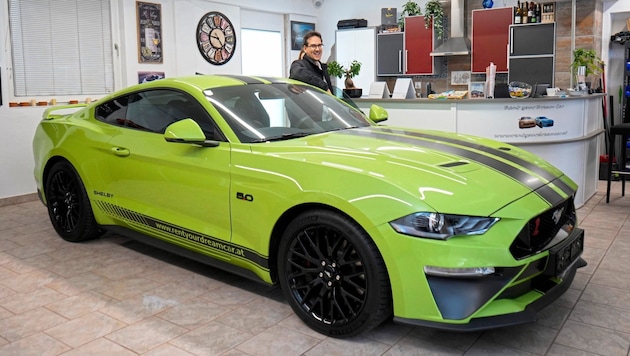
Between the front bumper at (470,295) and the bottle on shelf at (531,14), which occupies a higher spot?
the bottle on shelf at (531,14)

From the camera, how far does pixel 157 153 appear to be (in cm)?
304

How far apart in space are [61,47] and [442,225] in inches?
200

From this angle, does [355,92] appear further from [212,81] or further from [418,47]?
[418,47]

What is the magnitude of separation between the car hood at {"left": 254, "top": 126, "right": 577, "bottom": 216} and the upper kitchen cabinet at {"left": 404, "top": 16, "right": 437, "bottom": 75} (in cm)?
574

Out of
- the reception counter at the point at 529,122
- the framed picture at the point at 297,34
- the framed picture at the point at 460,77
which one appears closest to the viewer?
the reception counter at the point at 529,122

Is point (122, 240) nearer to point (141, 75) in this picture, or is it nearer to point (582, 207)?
point (141, 75)

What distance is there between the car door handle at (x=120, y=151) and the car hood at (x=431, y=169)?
40.7 inches

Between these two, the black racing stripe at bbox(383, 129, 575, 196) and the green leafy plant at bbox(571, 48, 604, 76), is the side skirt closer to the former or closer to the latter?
the black racing stripe at bbox(383, 129, 575, 196)

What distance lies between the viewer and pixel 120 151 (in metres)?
3.27

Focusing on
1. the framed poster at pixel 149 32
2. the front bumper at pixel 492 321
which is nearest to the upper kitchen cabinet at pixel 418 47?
the framed poster at pixel 149 32

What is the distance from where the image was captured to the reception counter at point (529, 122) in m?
4.64

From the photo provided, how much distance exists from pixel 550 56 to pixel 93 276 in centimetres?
641

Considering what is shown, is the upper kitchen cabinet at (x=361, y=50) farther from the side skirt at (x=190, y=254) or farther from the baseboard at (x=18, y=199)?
the side skirt at (x=190, y=254)

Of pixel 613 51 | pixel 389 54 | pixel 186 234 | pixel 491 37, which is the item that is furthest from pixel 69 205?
pixel 613 51
